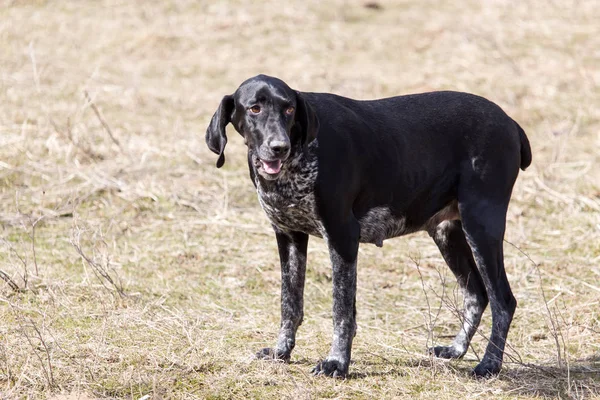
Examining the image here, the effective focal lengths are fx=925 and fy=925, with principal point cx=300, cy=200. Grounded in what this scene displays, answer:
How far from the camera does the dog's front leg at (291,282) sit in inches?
227

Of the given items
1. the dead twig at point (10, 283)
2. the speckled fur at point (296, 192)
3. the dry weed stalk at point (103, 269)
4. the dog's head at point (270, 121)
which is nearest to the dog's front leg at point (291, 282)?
the speckled fur at point (296, 192)

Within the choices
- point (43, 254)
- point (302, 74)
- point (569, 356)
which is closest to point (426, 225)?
point (569, 356)

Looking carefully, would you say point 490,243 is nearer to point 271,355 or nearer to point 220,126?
point 271,355

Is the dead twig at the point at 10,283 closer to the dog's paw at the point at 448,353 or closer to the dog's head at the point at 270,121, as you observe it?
the dog's head at the point at 270,121

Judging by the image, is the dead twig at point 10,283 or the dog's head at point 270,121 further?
the dead twig at point 10,283

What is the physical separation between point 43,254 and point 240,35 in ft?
27.3

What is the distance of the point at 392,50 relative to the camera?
14.8 m

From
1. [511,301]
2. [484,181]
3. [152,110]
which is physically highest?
[484,181]

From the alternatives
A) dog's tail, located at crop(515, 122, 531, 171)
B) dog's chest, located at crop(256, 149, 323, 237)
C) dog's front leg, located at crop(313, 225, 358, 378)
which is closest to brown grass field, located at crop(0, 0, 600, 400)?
dog's front leg, located at crop(313, 225, 358, 378)

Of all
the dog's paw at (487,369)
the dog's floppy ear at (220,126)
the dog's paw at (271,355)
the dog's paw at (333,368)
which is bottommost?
the dog's paw at (487,369)

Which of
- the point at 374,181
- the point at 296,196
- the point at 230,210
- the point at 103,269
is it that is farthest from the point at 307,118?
the point at 230,210

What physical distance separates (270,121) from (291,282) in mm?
1184

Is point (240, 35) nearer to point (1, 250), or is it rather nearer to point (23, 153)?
point (23, 153)

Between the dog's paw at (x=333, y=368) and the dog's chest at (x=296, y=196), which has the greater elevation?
the dog's chest at (x=296, y=196)
